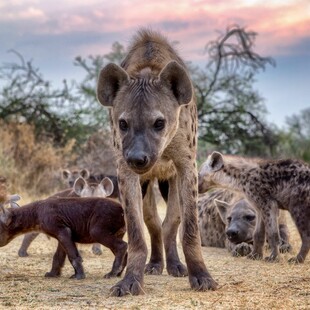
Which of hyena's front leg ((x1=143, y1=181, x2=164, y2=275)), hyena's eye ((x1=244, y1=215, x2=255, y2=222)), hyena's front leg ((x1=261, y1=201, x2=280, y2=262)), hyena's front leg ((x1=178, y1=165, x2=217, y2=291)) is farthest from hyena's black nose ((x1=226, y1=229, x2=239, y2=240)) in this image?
hyena's front leg ((x1=178, y1=165, x2=217, y2=291))

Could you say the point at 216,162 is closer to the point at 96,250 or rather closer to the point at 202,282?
the point at 96,250

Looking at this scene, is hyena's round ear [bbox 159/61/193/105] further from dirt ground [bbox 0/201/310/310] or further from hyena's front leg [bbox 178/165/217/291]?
dirt ground [bbox 0/201/310/310]

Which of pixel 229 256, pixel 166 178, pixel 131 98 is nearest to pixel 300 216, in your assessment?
pixel 229 256

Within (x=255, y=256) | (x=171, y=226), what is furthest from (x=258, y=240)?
(x=171, y=226)

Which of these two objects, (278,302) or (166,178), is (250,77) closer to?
(166,178)

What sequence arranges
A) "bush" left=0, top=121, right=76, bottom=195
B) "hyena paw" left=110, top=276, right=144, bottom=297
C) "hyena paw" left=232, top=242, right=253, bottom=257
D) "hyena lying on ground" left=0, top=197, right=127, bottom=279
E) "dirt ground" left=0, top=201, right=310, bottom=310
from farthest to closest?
"bush" left=0, top=121, right=76, bottom=195
"hyena paw" left=232, top=242, right=253, bottom=257
"hyena lying on ground" left=0, top=197, right=127, bottom=279
"hyena paw" left=110, top=276, right=144, bottom=297
"dirt ground" left=0, top=201, right=310, bottom=310
